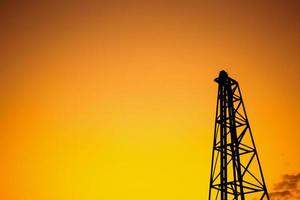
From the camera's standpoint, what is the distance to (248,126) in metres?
21.1

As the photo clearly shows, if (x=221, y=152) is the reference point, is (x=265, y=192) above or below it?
below

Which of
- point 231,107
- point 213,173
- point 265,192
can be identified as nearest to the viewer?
point 265,192

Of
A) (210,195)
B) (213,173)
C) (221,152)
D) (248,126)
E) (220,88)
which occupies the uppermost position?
(220,88)

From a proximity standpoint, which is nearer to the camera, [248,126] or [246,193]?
[246,193]

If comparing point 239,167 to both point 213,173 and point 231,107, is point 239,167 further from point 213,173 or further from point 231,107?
point 231,107

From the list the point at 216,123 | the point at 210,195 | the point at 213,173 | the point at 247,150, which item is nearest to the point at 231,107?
the point at 216,123

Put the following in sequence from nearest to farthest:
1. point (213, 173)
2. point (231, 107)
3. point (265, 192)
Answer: point (265, 192), point (213, 173), point (231, 107)

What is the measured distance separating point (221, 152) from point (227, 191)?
232 cm

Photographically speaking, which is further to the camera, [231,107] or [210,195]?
[231,107]

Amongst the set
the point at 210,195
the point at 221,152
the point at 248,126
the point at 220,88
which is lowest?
the point at 210,195

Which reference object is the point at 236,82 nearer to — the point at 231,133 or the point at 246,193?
the point at 231,133

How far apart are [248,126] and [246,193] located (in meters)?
4.16

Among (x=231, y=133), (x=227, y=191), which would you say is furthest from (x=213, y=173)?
(x=231, y=133)

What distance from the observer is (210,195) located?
777 inches
